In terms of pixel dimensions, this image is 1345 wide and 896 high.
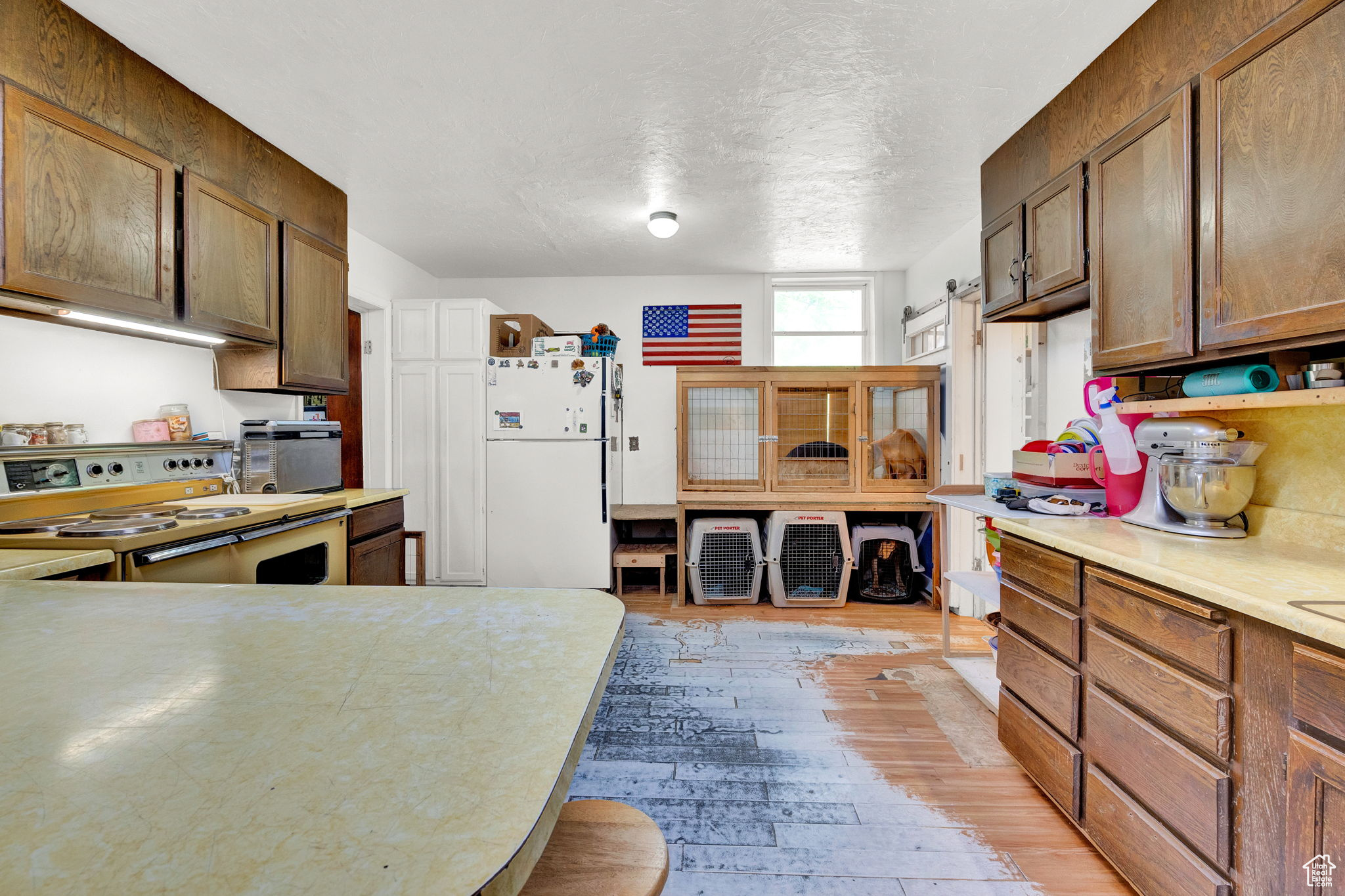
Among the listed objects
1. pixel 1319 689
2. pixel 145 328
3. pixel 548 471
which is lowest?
pixel 1319 689

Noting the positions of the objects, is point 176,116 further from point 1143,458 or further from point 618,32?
point 1143,458

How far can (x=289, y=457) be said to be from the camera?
2.90m

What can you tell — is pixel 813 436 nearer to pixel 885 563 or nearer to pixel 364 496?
pixel 885 563

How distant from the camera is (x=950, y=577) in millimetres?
2805

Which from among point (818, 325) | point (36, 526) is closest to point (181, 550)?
point (36, 526)

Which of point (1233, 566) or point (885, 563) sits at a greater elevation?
point (1233, 566)

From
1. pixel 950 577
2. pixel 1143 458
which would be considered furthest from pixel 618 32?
pixel 950 577

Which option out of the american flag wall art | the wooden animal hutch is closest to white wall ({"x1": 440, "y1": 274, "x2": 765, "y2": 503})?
the american flag wall art

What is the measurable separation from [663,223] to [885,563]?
8.95 ft

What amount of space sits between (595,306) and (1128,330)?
360 centimetres

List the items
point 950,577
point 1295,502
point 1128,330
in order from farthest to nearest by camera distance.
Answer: point 950,577 → point 1128,330 → point 1295,502

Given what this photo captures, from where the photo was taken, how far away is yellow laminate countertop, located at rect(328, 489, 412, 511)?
9.46 feet

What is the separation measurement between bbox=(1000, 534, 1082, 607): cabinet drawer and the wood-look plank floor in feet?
2.35

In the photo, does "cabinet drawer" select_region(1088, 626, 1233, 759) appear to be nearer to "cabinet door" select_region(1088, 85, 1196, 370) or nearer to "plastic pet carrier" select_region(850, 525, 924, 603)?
"cabinet door" select_region(1088, 85, 1196, 370)
